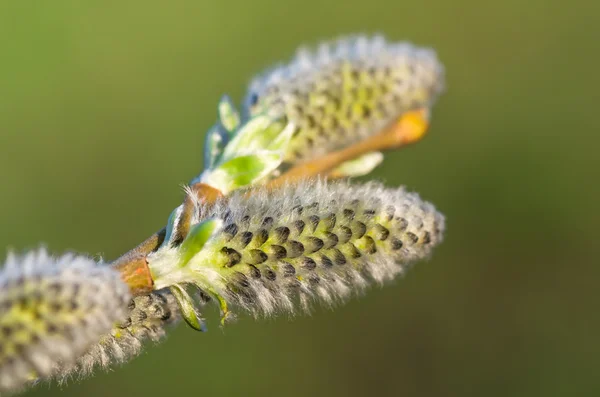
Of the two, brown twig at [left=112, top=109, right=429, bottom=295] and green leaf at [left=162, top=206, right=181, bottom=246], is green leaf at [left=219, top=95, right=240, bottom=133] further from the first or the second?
green leaf at [left=162, top=206, right=181, bottom=246]

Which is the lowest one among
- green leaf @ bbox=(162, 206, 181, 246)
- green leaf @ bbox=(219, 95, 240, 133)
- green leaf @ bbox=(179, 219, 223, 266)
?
green leaf @ bbox=(179, 219, 223, 266)

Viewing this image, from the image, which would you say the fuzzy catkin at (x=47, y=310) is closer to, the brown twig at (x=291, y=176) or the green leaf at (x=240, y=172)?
the brown twig at (x=291, y=176)

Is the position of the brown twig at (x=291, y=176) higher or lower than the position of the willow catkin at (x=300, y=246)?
→ higher

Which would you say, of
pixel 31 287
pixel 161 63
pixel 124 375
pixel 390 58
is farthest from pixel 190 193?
pixel 161 63

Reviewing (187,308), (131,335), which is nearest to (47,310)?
(131,335)

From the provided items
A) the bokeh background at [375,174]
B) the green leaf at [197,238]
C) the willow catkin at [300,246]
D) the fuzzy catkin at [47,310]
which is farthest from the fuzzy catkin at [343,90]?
the bokeh background at [375,174]

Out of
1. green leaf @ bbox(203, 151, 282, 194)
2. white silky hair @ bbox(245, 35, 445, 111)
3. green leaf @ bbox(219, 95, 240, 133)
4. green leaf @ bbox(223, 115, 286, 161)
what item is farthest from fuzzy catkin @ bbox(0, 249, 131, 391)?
white silky hair @ bbox(245, 35, 445, 111)
